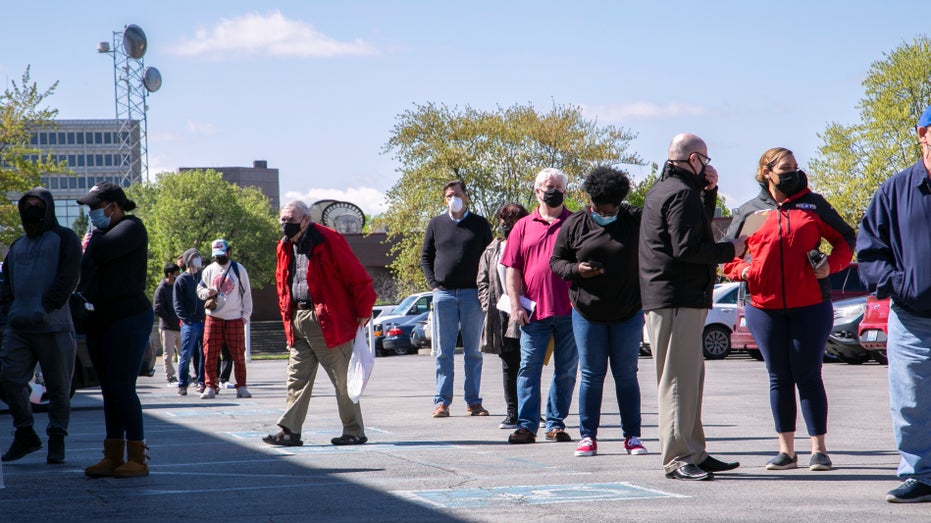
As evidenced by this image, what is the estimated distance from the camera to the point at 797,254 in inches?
288

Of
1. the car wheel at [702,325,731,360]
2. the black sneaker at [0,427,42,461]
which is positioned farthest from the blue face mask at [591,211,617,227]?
the car wheel at [702,325,731,360]

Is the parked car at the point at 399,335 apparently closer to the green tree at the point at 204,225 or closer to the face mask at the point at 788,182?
the face mask at the point at 788,182

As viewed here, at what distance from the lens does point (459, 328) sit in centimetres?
1167

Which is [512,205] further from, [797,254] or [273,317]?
[273,317]

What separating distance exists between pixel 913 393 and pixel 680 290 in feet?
4.53

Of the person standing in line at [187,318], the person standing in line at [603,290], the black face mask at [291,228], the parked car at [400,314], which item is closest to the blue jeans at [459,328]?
the black face mask at [291,228]

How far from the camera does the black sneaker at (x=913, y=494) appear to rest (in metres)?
6.07

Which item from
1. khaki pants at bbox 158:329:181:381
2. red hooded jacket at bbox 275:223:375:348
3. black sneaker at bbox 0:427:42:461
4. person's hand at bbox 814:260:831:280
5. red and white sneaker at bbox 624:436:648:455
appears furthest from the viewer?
khaki pants at bbox 158:329:181:381

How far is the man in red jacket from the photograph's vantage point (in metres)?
9.03

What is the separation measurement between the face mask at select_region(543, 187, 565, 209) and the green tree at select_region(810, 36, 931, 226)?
37.9m

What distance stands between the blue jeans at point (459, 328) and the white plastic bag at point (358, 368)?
210 cm

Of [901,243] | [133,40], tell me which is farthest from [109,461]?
[133,40]

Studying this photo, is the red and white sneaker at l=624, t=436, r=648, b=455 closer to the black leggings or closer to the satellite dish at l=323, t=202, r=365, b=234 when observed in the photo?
the black leggings

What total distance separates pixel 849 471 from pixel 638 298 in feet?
5.56
